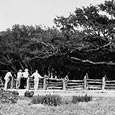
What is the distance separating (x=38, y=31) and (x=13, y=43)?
14.0 ft

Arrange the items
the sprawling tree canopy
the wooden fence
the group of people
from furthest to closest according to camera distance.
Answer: the sprawling tree canopy
the wooden fence
the group of people

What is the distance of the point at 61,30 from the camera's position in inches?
1335

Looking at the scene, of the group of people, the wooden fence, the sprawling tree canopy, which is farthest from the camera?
the sprawling tree canopy

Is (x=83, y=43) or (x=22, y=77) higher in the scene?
(x=83, y=43)

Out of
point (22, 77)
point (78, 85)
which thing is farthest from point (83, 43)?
point (22, 77)

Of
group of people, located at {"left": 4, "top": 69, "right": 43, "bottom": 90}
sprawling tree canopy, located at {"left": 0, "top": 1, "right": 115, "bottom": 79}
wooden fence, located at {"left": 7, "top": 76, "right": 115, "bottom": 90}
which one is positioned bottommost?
wooden fence, located at {"left": 7, "top": 76, "right": 115, "bottom": 90}

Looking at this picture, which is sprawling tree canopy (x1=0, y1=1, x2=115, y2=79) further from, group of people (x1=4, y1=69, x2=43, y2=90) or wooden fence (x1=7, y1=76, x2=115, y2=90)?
group of people (x1=4, y1=69, x2=43, y2=90)

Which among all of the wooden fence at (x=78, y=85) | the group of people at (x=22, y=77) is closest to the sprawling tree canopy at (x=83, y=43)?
the wooden fence at (x=78, y=85)

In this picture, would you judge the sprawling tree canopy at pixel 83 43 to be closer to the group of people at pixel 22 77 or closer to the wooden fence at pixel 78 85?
the wooden fence at pixel 78 85

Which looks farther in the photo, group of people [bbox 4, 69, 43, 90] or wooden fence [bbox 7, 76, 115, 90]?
wooden fence [bbox 7, 76, 115, 90]

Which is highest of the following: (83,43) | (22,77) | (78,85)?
(83,43)

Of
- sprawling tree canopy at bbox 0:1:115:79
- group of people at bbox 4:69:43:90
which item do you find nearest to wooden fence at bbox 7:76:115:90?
group of people at bbox 4:69:43:90

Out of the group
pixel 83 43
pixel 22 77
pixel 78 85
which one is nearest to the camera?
pixel 22 77

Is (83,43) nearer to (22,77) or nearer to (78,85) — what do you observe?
(78,85)
